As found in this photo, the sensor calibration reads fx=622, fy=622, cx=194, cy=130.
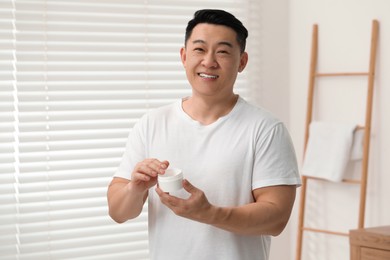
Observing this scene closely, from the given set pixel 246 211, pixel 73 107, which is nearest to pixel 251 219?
pixel 246 211

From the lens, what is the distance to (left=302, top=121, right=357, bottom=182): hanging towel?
11.1 ft

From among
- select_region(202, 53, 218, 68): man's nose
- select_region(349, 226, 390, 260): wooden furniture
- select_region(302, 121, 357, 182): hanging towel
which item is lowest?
select_region(349, 226, 390, 260): wooden furniture

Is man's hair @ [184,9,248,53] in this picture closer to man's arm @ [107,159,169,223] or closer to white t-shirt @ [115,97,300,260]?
white t-shirt @ [115,97,300,260]

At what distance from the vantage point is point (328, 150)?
348 cm

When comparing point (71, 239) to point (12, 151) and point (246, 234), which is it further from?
point (246, 234)

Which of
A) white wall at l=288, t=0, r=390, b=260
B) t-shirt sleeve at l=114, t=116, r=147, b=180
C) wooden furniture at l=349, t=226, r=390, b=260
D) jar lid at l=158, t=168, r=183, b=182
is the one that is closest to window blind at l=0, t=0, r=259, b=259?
white wall at l=288, t=0, r=390, b=260

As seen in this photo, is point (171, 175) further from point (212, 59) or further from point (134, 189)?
point (212, 59)

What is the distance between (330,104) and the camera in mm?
3604

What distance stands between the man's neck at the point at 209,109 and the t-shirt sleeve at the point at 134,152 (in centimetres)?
16

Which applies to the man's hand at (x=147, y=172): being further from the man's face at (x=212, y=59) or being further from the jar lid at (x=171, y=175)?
the man's face at (x=212, y=59)

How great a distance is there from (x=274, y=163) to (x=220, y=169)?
0.15 metres

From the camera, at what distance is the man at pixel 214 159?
5.61 feet

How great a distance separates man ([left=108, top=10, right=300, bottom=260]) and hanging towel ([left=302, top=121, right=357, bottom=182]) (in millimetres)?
1689

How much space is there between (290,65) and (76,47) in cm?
135
